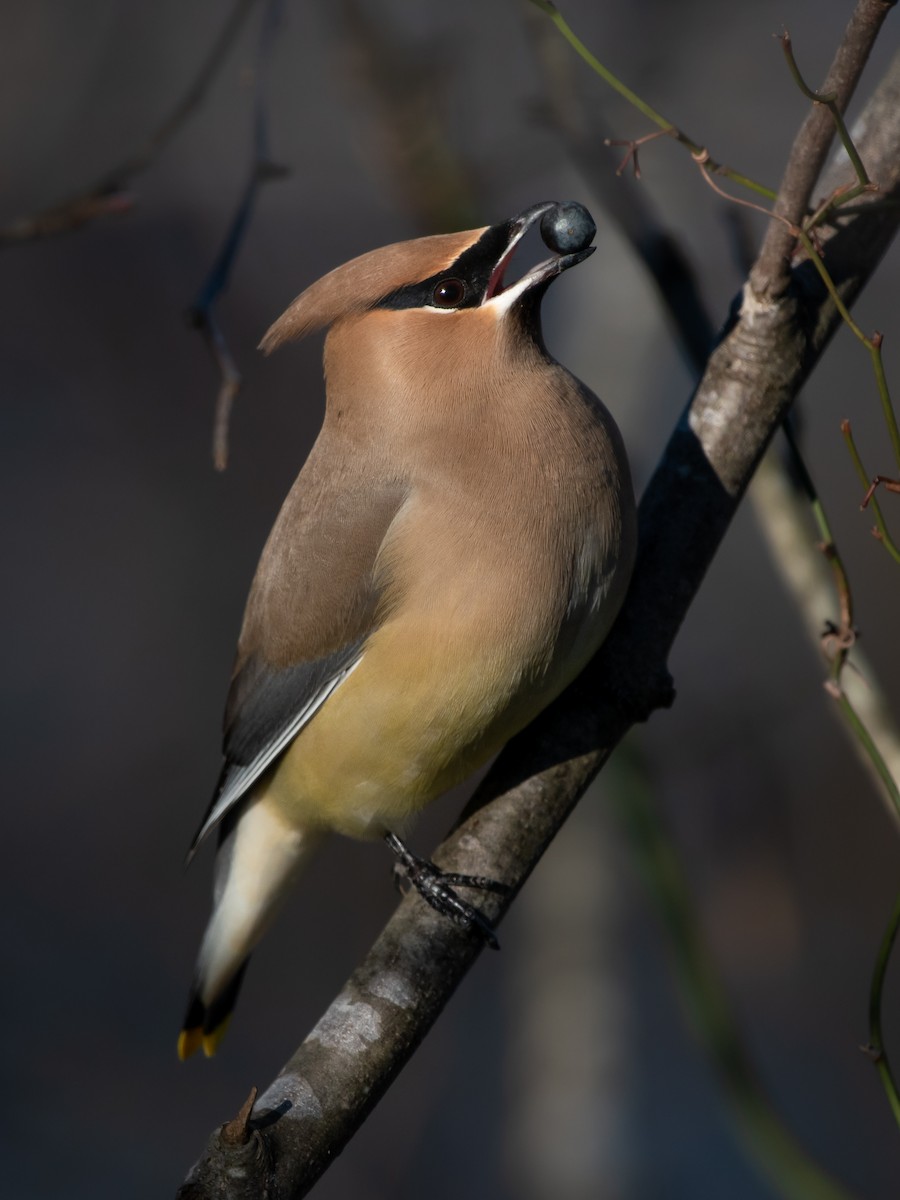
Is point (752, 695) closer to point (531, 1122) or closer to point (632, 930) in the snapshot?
point (632, 930)

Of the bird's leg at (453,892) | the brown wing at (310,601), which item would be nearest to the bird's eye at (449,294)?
the brown wing at (310,601)

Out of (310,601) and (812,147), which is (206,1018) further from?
(812,147)

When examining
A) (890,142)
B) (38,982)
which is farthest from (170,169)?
(890,142)

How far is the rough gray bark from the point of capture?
2580 millimetres

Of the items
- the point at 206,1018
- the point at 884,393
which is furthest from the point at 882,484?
the point at 206,1018

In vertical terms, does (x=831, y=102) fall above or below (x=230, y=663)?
above

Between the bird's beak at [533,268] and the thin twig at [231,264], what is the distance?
55cm

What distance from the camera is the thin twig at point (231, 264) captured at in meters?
2.89

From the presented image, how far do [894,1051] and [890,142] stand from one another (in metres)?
5.59

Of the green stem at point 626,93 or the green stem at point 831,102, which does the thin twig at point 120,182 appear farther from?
the green stem at point 831,102

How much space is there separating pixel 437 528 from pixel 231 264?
2.29ft

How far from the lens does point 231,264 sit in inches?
117

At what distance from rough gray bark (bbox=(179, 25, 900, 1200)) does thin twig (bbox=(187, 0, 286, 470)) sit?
0.90 meters

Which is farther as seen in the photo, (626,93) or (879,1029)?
(626,93)
